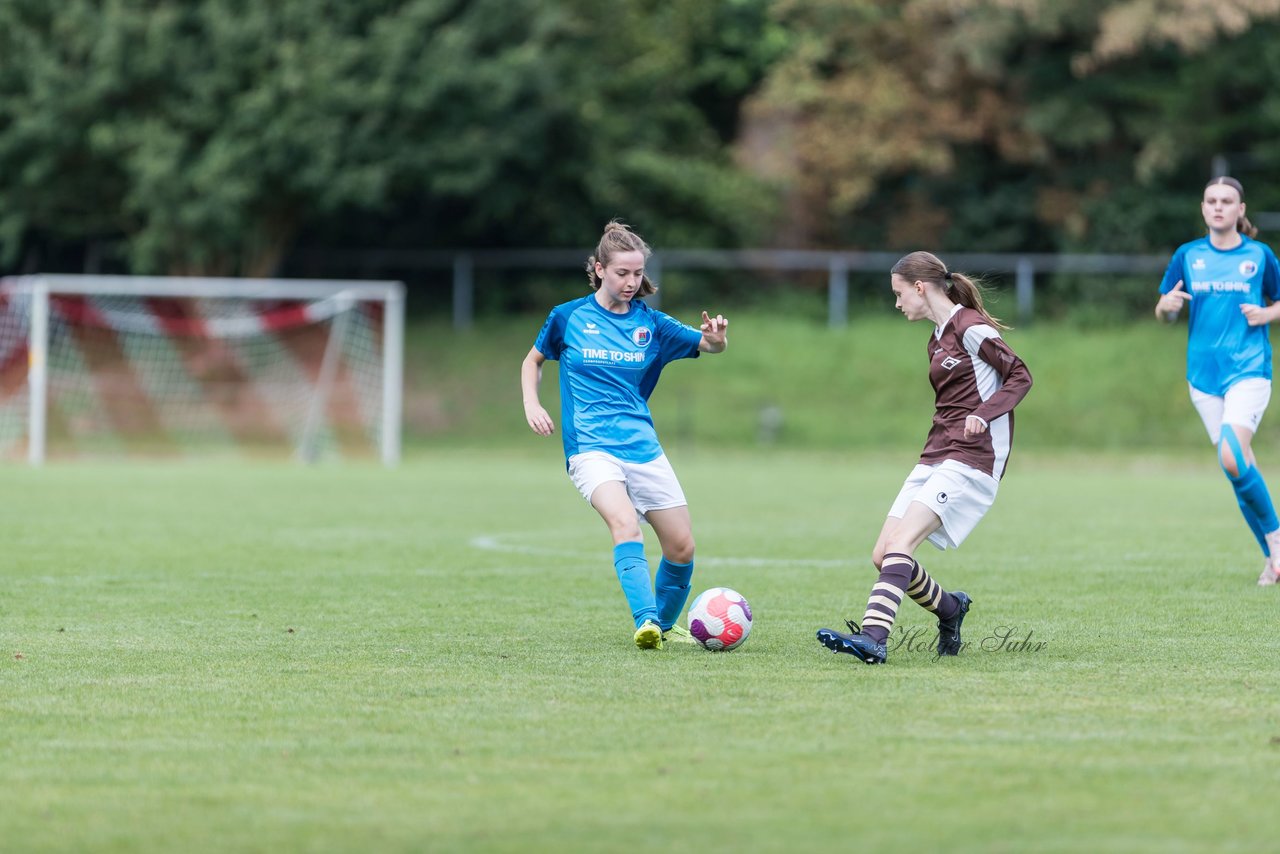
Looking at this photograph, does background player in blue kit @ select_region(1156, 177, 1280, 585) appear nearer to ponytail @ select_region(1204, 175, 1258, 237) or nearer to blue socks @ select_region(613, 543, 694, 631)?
ponytail @ select_region(1204, 175, 1258, 237)

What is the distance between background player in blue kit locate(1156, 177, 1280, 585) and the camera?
10.1 m

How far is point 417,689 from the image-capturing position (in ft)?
21.3

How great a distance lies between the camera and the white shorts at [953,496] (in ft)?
24.2

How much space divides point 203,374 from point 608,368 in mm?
24121

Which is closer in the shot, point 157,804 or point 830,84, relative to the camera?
point 157,804

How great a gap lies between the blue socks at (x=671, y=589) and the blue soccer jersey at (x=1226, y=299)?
152 inches

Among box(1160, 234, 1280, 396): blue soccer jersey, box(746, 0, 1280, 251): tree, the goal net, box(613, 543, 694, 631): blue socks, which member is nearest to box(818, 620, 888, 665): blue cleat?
box(613, 543, 694, 631): blue socks

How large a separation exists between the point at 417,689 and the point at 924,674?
1.91 m

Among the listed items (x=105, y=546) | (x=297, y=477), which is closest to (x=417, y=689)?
(x=105, y=546)

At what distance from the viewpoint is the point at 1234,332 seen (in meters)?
10.3

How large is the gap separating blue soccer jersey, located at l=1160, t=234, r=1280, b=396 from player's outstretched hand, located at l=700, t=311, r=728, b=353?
11.4 ft

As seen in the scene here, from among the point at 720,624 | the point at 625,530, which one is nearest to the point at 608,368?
the point at 625,530

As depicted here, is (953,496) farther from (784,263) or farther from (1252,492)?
(784,263)

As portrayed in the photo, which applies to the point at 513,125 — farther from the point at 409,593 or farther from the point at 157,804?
the point at 157,804
